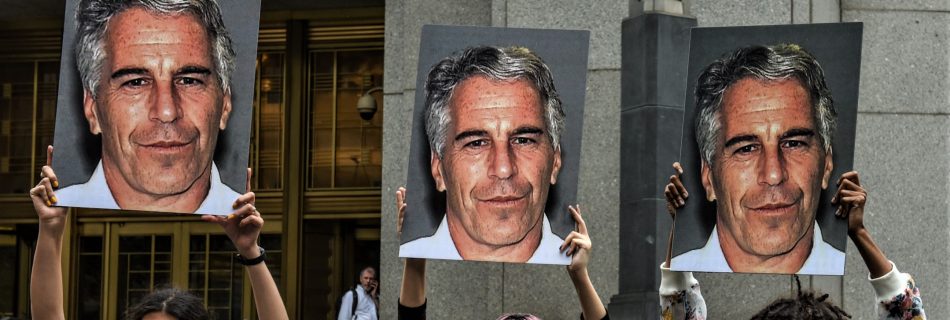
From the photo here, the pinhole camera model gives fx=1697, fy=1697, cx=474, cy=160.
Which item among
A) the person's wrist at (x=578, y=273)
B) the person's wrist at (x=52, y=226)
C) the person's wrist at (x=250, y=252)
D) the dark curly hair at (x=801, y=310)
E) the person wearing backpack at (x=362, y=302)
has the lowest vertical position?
the person wearing backpack at (x=362, y=302)

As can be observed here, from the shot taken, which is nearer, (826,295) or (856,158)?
(826,295)

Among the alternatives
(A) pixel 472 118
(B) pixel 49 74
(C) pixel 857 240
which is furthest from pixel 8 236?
(C) pixel 857 240

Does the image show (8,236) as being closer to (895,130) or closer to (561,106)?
(895,130)

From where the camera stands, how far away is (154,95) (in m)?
6.26

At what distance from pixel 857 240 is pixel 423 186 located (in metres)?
1.82

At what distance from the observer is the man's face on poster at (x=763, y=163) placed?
679 centimetres

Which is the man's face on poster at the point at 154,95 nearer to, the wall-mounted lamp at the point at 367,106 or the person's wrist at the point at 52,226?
the person's wrist at the point at 52,226

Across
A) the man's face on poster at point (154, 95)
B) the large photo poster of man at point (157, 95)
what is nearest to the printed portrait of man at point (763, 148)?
the large photo poster of man at point (157, 95)

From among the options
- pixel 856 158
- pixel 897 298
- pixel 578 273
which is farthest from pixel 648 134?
pixel 897 298

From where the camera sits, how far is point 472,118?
702cm

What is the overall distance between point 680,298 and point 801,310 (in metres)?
1.36

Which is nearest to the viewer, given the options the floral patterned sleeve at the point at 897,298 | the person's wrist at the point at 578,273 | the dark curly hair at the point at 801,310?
the dark curly hair at the point at 801,310

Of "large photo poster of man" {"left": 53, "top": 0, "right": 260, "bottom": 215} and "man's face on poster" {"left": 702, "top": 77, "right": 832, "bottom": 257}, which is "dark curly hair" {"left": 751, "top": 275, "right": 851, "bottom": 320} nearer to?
"man's face on poster" {"left": 702, "top": 77, "right": 832, "bottom": 257}

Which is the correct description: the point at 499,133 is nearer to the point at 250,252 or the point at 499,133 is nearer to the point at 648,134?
the point at 250,252
